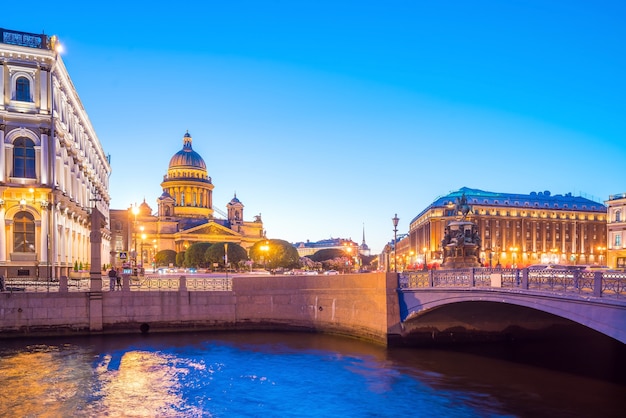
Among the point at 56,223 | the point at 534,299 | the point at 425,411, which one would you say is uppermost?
the point at 56,223

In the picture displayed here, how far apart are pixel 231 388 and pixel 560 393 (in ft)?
44.4

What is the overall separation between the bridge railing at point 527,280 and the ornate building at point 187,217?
111 meters

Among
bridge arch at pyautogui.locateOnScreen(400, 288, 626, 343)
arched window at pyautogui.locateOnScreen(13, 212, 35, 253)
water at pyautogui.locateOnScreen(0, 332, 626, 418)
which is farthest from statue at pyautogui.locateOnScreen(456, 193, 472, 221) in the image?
arched window at pyautogui.locateOnScreen(13, 212, 35, 253)

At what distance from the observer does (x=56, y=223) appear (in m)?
45.9

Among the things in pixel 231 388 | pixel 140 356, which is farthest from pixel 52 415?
pixel 140 356

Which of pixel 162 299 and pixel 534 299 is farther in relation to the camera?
pixel 162 299

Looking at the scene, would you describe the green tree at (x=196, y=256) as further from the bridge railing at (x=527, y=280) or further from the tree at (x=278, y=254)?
the bridge railing at (x=527, y=280)

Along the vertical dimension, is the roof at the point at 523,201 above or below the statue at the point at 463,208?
above

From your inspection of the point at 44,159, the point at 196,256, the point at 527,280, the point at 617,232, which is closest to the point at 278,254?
the point at 196,256

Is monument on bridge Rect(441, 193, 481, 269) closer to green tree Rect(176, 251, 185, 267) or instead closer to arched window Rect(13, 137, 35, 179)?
arched window Rect(13, 137, 35, 179)

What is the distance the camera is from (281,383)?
24516mm

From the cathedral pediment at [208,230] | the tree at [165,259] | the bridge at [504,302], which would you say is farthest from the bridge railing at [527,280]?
the cathedral pediment at [208,230]

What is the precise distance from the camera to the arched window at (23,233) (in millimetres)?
44334

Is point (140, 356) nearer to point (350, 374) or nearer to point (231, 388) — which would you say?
point (231, 388)
